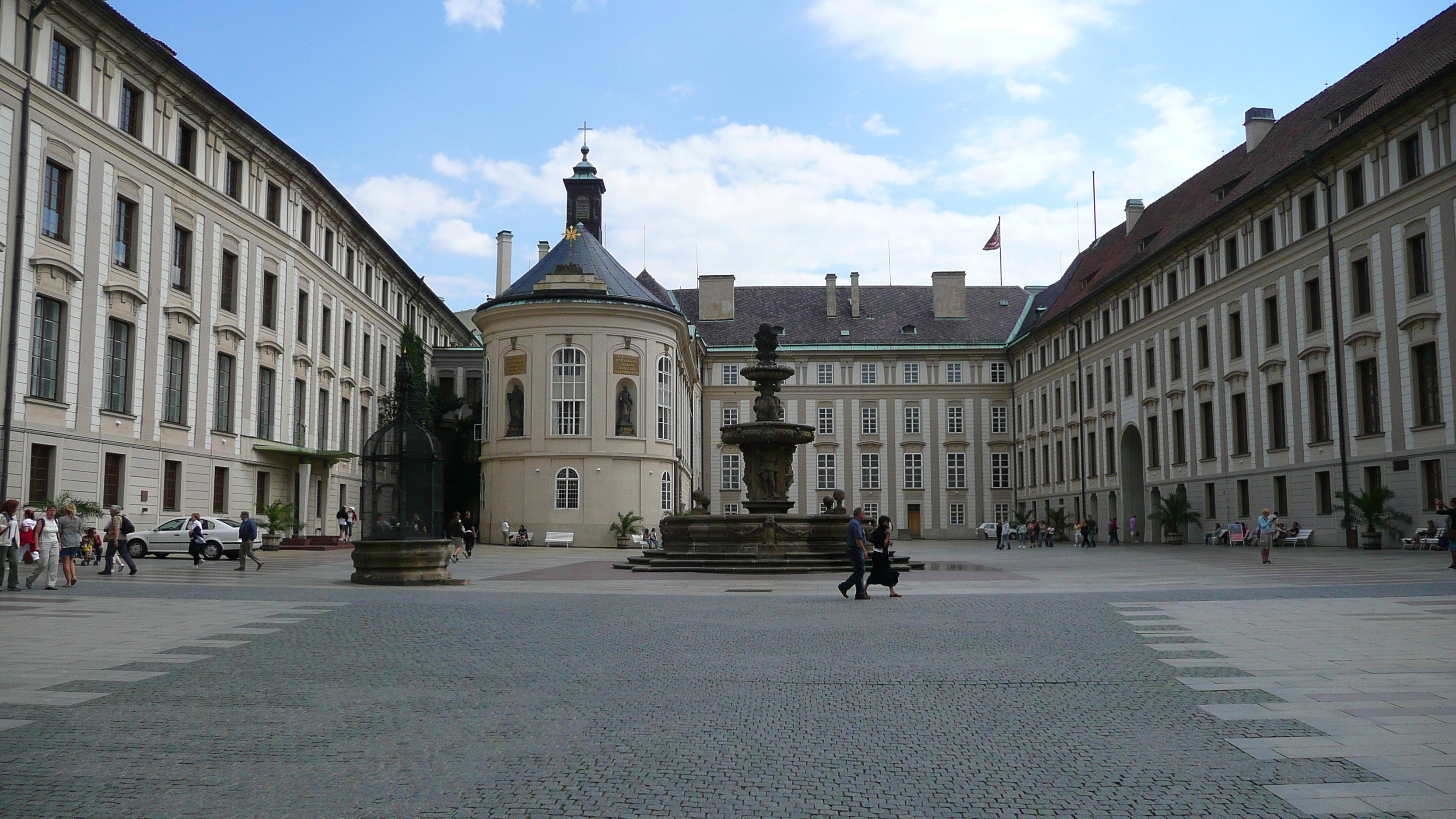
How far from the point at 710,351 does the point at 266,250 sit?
4299 cm

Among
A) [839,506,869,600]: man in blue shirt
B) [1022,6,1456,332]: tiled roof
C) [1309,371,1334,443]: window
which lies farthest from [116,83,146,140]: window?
[1309,371,1334,443]: window

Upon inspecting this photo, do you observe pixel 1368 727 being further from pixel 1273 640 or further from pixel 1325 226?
pixel 1325 226

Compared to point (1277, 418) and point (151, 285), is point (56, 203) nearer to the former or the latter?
point (151, 285)

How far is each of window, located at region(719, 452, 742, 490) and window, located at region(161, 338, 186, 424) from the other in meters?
48.9

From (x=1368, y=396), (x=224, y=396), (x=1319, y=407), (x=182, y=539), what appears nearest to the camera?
(x=182, y=539)

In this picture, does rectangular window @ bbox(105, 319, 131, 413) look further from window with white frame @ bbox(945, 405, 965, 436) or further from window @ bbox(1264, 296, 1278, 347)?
window with white frame @ bbox(945, 405, 965, 436)

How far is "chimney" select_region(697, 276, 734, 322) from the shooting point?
8512cm

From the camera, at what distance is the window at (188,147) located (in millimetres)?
35594

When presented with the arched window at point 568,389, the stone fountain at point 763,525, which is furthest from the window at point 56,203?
the arched window at point 568,389

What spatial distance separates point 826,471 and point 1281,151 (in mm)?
40712

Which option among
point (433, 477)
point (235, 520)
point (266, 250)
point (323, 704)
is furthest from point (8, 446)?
point (323, 704)

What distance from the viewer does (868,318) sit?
8431cm

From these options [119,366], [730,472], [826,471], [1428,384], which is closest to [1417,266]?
[1428,384]

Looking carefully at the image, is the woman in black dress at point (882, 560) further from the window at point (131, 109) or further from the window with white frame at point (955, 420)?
the window with white frame at point (955, 420)
